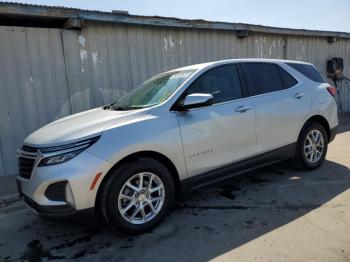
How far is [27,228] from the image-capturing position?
4094mm

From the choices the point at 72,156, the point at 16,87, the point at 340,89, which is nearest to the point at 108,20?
the point at 16,87

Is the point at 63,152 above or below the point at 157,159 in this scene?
above

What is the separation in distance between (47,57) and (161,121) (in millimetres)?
3683

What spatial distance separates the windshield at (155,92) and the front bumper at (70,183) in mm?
1059

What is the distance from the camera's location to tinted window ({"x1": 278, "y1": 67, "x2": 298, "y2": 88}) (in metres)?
5.07

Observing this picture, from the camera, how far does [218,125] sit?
412 cm

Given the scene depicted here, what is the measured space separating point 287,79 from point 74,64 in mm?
3976

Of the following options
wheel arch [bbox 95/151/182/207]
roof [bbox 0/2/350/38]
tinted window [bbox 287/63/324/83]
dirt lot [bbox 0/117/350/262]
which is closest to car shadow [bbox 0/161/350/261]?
dirt lot [bbox 0/117/350/262]

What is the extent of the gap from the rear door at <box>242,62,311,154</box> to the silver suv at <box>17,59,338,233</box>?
0.05 feet

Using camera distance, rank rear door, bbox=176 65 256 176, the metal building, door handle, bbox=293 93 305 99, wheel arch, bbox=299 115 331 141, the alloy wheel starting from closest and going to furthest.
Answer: the alloy wheel → rear door, bbox=176 65 256 176 → door handle, bbox=293 93 305 99 → wheel arch, bbox=299 115 331 141 → the metal building

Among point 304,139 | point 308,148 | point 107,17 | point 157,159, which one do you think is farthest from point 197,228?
point 107,17

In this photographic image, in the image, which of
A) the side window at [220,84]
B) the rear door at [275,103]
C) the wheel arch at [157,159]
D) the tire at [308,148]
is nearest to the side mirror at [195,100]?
the side window at [220,84]

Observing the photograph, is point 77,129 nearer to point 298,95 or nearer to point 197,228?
point 197,228

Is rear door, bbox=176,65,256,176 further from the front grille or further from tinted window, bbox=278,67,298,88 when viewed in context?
the front grille
